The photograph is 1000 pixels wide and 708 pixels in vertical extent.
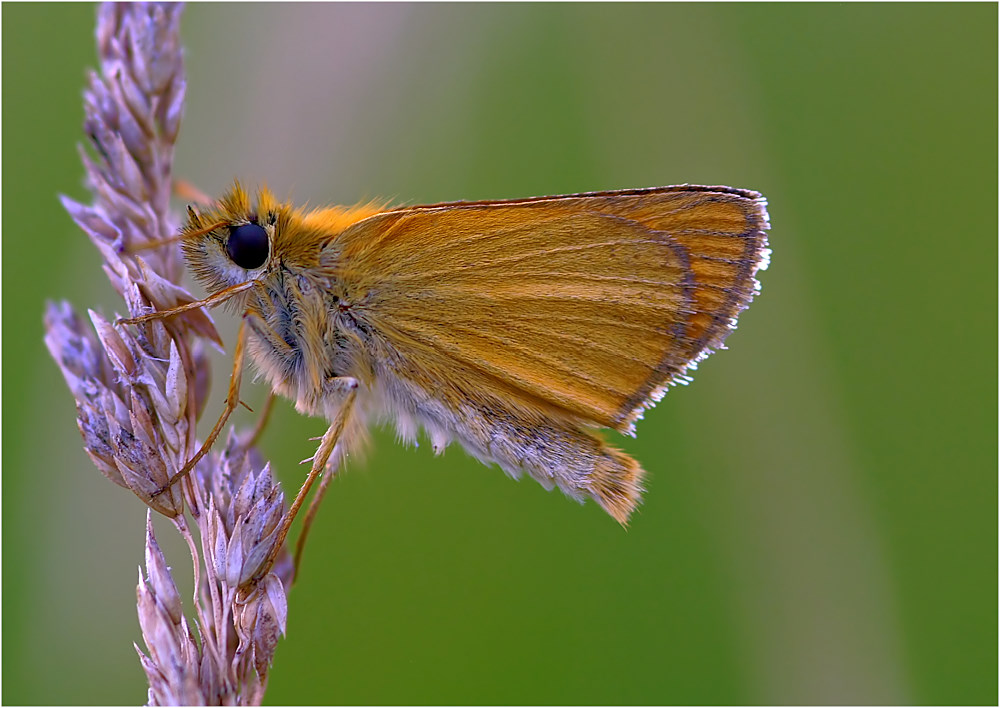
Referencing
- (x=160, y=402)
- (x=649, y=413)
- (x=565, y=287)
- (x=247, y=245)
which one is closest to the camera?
(x=160, y=402)

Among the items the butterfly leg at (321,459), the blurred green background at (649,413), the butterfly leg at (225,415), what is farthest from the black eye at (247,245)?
the blurred green background at (649,413)

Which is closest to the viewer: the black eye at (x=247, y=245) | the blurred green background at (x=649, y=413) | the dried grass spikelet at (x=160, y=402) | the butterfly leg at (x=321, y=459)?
the dried grass spikelet at (x=160, y=402)

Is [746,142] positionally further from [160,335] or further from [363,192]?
[160,335]

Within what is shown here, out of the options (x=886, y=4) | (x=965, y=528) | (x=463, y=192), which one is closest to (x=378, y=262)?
(x=463, y=192)

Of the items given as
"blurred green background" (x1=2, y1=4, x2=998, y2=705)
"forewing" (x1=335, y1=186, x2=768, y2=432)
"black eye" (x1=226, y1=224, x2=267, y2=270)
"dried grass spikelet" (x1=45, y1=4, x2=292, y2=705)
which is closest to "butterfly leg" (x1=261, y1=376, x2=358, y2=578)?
"dried grass spikelet" (x1=45, y1=4, x2=292, y2=705)

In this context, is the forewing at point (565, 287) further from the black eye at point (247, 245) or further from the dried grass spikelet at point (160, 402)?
the dried grass spikelet at point (160, 402)

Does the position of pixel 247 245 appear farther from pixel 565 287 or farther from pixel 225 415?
pixel 565 287

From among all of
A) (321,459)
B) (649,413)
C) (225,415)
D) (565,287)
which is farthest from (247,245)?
(649,413)
